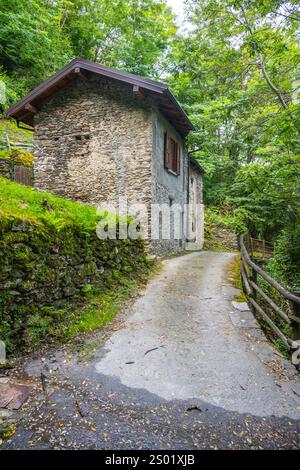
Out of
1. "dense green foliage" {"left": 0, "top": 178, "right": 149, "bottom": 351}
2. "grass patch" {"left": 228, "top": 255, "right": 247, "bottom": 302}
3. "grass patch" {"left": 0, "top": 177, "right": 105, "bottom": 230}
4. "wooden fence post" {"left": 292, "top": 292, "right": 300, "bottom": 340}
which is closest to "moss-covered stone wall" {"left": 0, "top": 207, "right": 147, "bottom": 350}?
"dense green foliage" {"left": 0, "top": 178, "right": 149, "bottom": 351}

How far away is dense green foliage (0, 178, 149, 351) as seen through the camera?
400 cm

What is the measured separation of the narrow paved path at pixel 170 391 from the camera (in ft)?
8.95

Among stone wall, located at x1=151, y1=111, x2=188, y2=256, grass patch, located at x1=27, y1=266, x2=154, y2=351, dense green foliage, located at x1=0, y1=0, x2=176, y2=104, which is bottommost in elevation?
grass patch, located at x1=27, y1=266, x2=154, y2=351

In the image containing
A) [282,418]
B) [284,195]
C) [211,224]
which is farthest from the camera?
[211,224]

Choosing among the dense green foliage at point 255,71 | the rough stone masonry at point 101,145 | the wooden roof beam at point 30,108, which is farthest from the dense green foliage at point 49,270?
the wooden roof beam at point 30,108

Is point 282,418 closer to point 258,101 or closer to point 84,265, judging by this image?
point 84,265

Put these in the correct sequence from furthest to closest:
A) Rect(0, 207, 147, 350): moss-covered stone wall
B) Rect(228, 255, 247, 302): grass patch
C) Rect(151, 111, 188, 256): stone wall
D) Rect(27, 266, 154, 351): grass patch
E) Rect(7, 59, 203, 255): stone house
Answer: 1. Rect(151, 111, 188, 256): stone wall
2. Rect(7, 59, 203, 255): stone house
3. Rect(228, 255, 247, 302): grass patch
4. Rect(27, 266, 154, 351): grass patch
5. Rect(0, 207, 147, 350): moss-covered stone wall

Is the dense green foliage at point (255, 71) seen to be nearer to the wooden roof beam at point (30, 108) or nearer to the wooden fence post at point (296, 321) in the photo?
the wooden fence post at point (296, 321)

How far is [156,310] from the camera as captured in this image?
589 centimetres

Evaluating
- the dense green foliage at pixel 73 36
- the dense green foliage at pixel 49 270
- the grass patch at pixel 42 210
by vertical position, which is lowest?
the dense green foliage at pixel 49 270

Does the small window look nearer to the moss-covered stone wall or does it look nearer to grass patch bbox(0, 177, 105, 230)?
grass patch bbox(0, 177, 105, 230)

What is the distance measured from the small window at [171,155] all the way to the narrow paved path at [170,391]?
7462 mm

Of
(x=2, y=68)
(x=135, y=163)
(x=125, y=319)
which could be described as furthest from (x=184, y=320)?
(x=2, y=68)

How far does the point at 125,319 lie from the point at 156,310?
737mm
